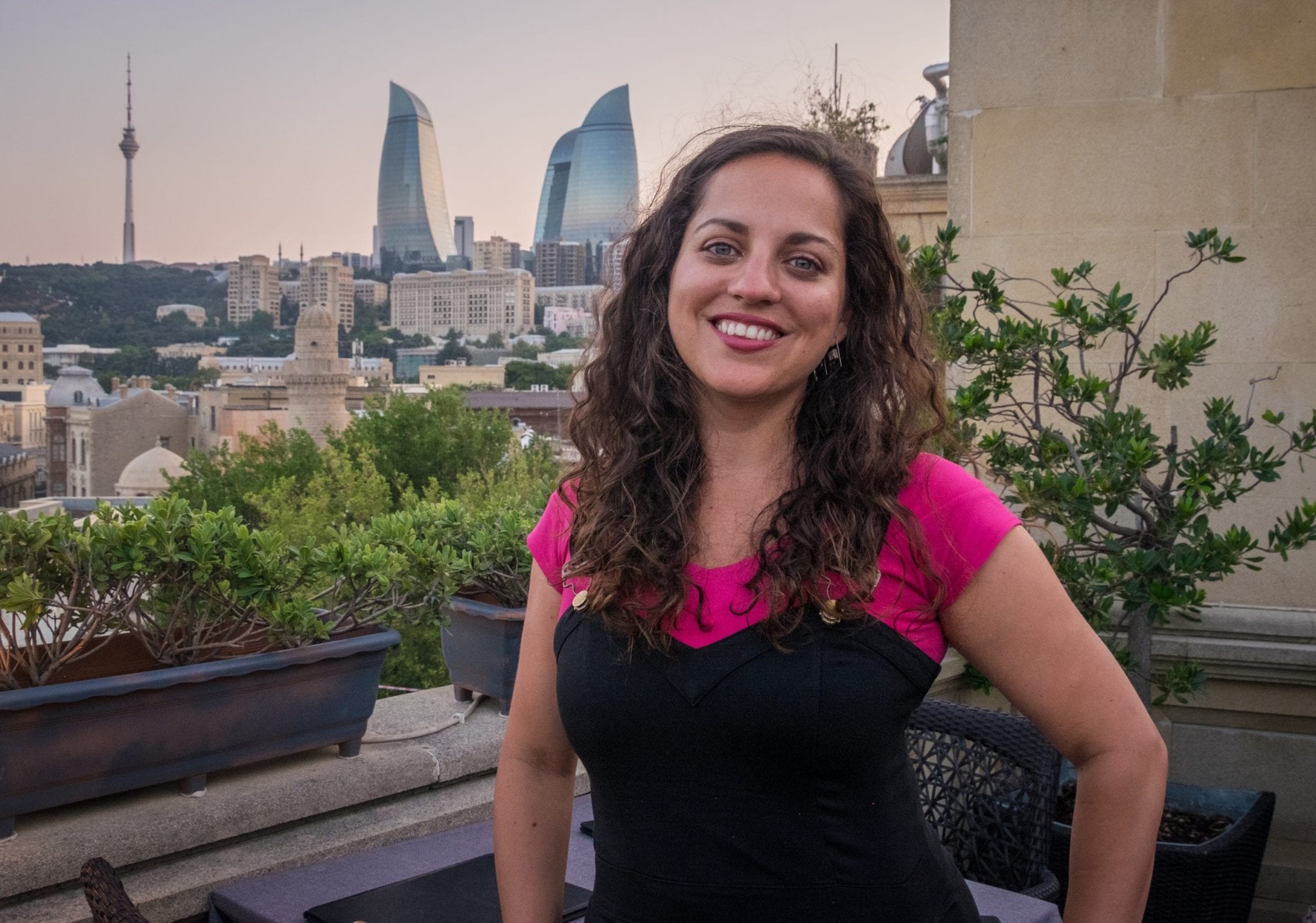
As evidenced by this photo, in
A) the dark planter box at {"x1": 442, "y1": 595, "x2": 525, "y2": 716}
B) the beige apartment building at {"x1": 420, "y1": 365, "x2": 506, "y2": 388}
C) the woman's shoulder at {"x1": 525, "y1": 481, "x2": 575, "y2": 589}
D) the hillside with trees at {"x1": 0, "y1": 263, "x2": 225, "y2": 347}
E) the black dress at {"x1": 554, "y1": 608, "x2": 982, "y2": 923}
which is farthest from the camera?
the beige apartment building at {"x1": 420, "y1": 365, "x2": 506, "y2": 388}

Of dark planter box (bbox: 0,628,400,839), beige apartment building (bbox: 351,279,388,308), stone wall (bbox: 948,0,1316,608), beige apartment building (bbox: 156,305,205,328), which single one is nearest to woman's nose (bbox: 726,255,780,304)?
dark planter box (bbox: 0,628,400,839)

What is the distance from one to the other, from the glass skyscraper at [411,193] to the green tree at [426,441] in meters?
76.0

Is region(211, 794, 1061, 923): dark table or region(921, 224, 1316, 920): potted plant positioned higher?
region(921, 224, 1316, 920): potted plant

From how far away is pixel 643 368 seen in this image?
1.21 meters

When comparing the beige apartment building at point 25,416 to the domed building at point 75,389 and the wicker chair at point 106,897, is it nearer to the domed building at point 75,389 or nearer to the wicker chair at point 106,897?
the domed building at point 75,389

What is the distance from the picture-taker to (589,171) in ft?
360

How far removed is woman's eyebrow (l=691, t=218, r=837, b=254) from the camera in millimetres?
1074

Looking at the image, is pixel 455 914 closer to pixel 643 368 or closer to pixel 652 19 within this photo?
pixel 643 368

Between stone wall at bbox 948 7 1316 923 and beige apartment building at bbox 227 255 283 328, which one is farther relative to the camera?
beige apartment building at bbox 227 255 283 328

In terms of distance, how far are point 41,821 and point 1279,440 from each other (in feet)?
8.43

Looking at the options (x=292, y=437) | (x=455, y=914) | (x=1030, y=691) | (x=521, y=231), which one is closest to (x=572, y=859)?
(x=455, y=914)

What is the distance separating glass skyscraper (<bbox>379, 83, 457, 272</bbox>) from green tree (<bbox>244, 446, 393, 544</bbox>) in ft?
258

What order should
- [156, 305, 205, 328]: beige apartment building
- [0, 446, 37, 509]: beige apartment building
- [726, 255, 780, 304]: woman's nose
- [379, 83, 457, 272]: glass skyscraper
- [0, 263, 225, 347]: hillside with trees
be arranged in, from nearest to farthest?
1. [726, 255, 780, 304]: woman's nose
2. [0, 446, 37, 509]: beige apartment building
3. [0, 263, 225, 347]: hillside with trees
4. [156, 305, 205, 328]: beige apartment building
5. [379, 83, 457, 272]: glass skyscraper

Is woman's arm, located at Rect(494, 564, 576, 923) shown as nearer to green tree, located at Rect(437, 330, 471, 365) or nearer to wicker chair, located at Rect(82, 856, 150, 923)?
wicker chair, located at Rect(82, 856, 150, 923)
